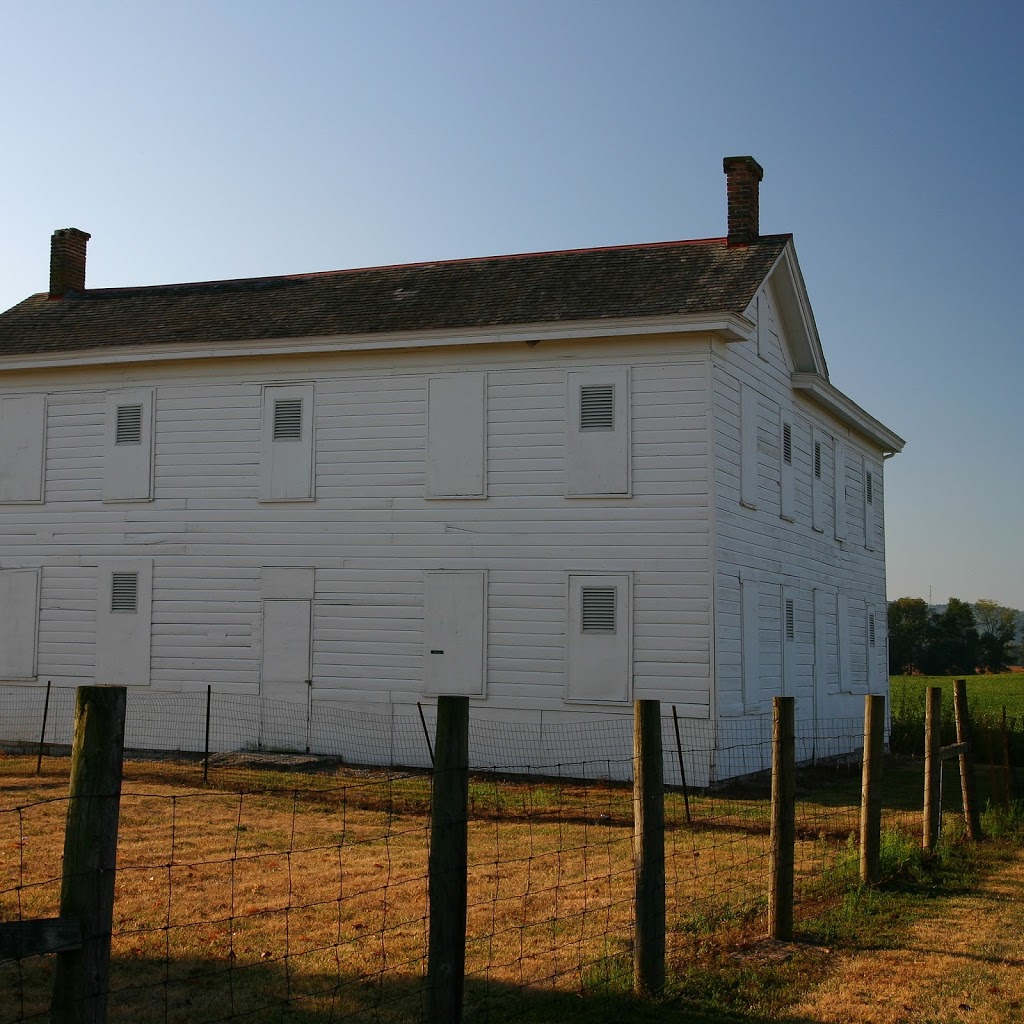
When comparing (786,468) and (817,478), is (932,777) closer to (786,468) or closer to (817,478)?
(786,468)

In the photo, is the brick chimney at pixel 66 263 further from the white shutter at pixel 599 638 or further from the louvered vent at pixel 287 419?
the white shutter at pixel 599 638

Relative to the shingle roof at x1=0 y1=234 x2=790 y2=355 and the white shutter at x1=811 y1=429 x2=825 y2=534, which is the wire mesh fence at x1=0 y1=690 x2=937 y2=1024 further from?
the shingle roof at x1=0 y1=234 x2=790 y2=355

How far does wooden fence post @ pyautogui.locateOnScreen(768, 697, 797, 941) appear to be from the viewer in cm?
849

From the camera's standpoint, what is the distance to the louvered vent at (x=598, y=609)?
19.6 m

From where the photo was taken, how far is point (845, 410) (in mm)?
26812

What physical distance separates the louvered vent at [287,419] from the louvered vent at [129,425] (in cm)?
259

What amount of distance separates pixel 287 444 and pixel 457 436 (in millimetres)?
3051

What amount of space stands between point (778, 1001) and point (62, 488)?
61.0 ft

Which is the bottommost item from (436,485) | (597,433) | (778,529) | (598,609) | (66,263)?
(598,609)

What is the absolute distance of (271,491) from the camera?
21.7 m

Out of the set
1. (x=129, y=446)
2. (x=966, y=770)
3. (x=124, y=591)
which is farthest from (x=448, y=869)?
(x=129, y=446)

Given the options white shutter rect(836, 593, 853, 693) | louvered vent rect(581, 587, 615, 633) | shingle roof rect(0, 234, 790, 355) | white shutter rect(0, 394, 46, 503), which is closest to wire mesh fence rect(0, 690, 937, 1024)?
louvered vent rect(581, 587, 615, 633)

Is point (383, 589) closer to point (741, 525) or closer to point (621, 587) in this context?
point (621, 587)

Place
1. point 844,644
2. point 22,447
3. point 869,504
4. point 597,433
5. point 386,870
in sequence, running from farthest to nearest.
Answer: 1. point 869,504
2. point 844,644
3. point 22,447
4. point 597,433
5. point 386,870
